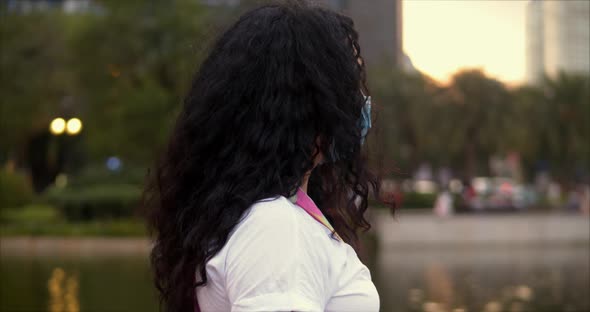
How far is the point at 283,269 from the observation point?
132 centimetres

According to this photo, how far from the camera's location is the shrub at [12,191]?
28094 millimetres

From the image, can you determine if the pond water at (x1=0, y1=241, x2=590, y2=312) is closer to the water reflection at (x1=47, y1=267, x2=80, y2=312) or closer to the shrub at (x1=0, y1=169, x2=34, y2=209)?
the water reflection at (x1=47, y1=267, x2=80, y2=312)

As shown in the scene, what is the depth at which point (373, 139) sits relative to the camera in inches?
79.5

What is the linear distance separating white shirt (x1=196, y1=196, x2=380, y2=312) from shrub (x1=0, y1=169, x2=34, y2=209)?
27.6m

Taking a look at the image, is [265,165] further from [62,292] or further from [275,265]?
[62,292]

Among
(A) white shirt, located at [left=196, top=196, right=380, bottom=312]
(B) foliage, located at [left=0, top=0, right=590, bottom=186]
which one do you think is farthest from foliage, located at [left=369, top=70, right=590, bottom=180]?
(A) white shirt, located at [left=196, top=196, right=380, bottom=312]

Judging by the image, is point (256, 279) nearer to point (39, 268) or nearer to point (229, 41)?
point (229, 41)

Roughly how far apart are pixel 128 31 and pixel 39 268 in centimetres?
1384

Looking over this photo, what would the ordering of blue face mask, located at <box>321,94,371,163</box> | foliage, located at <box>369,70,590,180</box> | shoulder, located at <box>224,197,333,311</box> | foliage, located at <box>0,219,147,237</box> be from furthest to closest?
foliage, located at <box>369,70,590,180</box>, foliage, located at <box>0,219,147,237</box>, blue face mask, located at <box>321,94,371,163</box>, shoulder, located at <box>224,197,333,311</box>

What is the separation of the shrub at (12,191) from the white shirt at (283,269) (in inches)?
1088

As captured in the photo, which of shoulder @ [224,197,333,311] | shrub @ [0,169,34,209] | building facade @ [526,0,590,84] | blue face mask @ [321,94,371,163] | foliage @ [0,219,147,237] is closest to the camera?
shoulder @ [224,197,333,311]

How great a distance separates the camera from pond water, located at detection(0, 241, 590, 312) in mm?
12328

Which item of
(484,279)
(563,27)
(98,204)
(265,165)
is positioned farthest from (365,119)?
(98,204)

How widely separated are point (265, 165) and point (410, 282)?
48.8ft
